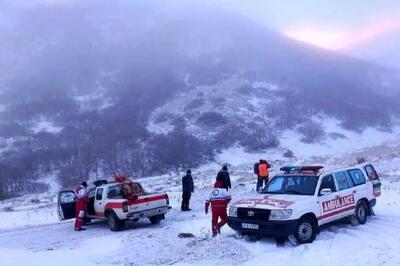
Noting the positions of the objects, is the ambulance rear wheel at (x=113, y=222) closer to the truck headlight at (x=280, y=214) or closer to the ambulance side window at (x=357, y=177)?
the truck headlight at (x=280, y=214)

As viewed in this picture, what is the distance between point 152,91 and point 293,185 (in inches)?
3704

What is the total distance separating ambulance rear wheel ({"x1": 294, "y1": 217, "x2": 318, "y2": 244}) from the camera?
11784mm

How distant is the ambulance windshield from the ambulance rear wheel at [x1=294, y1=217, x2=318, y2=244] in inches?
34.6

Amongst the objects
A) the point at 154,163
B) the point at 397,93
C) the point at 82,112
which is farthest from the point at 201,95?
the point at 397,93

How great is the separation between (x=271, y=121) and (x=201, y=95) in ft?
54.8

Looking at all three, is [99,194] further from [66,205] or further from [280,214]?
[280,214]

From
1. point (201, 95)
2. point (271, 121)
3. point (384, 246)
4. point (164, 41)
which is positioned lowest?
point (384, 246)

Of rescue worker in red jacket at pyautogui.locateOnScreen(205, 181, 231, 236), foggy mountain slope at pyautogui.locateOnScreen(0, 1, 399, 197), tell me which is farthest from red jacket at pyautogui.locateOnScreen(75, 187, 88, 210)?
foggy mountain slope at pyautogui.locateOnScreen(0, 1, 399, 197)

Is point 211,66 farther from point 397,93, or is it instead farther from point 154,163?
point 154,163

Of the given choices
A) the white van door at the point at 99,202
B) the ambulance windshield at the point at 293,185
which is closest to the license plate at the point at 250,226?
the ambulance windshield at the point at 293,185

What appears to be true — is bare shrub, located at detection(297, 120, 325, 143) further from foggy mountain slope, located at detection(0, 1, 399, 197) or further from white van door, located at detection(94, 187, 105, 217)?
white van door, located at detection(94, 187, 105, 217)

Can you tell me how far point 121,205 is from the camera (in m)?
16.4

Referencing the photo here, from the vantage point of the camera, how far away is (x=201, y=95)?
103 metres

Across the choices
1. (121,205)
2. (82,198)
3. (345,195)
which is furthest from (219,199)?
(82,198)
